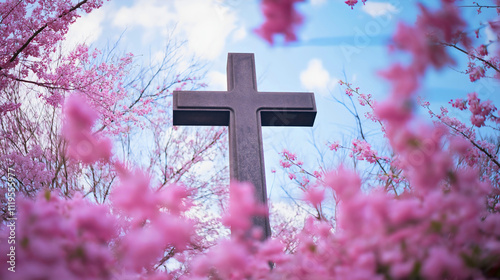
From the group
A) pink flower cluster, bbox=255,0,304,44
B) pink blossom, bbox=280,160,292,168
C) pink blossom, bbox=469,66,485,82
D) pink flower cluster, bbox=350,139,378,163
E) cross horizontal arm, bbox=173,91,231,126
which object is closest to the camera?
pink flower cluster, bbox=255,0,304,44

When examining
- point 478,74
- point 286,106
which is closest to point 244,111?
point 286,106

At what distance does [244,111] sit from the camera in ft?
11.3

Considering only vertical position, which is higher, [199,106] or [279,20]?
[199,106]

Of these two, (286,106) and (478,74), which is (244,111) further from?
(478,74)

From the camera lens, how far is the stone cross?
3172 millimetres

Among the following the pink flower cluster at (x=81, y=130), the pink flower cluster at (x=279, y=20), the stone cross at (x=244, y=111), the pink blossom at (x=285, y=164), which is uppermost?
the pink blossom at (x=285, y=164)

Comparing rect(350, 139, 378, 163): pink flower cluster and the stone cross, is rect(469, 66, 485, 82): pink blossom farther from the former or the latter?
rect(350, 139, 378, 163): pink flower cluster

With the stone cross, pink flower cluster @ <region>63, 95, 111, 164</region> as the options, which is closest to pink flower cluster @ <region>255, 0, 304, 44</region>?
pink flower cluster @ <region>63, 95, 111, 164</region>

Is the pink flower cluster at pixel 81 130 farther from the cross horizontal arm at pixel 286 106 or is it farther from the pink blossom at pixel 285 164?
the pink blossom at pixel 285 164

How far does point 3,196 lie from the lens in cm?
493

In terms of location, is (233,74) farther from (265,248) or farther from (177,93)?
(265,248)

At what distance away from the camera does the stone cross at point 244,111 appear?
3.17 m

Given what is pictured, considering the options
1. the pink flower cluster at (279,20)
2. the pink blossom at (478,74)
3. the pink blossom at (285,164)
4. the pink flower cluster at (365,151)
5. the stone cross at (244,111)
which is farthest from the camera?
the pink blossom at (285,164)

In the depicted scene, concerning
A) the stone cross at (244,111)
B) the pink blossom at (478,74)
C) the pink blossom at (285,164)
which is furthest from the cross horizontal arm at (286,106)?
the pink blossom at (285,164)
